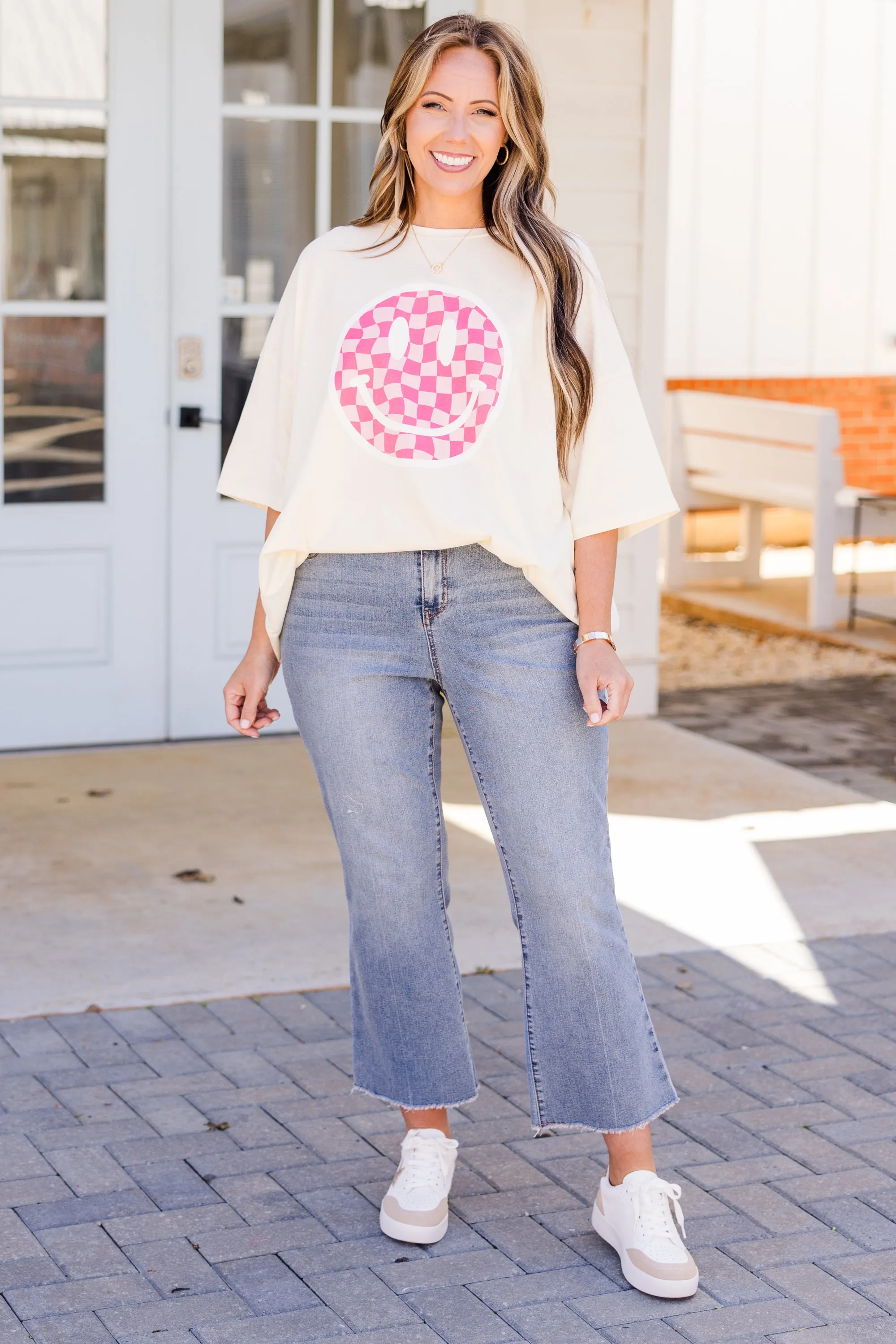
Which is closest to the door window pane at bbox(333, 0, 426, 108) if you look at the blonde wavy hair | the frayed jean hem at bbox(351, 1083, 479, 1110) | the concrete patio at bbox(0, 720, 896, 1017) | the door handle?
the door handle

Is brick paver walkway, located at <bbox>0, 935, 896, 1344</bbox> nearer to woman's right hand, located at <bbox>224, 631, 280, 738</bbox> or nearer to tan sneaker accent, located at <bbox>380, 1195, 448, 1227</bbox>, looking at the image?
tan sneaker accent, located at <bbox>380, 1195, 448, 1227</bbox>

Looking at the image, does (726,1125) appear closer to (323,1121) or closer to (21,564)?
(323,1121)

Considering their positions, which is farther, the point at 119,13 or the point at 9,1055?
the point at 119,13

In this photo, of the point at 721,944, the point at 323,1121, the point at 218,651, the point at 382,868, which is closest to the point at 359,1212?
the point at 323,1121

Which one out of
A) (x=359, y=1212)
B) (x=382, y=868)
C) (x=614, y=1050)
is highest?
(x=382, y=868)

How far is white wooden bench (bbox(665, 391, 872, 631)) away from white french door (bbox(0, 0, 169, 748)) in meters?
3.47

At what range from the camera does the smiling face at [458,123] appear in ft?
7.52

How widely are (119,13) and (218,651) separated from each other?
1.87m

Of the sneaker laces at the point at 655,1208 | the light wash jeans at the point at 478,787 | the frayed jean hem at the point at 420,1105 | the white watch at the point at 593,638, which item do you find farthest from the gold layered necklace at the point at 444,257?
the sneaker laces at the point at 655,1208

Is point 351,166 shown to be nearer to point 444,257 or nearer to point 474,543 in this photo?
point 444,257

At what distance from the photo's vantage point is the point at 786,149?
980 centimetres

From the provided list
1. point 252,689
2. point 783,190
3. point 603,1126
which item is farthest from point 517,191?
point 783,190

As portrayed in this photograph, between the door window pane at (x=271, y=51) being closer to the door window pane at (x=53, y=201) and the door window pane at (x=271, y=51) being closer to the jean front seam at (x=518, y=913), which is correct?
the door window pane at (x=53, y=201)

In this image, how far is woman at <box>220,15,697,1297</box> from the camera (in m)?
2.28
